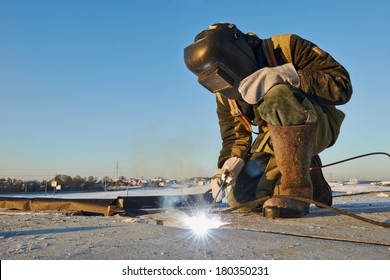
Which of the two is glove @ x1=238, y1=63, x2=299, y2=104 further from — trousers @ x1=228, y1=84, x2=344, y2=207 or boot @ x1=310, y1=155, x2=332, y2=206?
boot @ x1=310, y1=155, x2=332, y2=206

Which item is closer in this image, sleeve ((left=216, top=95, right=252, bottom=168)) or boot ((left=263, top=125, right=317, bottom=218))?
boot ((left=263, top=125, right=317, bottom=218))

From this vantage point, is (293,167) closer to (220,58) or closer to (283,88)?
(283,88)

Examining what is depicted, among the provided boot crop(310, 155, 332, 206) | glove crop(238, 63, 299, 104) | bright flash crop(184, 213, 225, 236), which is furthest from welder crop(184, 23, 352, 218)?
bright flash crop(184, 213, 225, 236)

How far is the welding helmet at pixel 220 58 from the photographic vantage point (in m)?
1.56

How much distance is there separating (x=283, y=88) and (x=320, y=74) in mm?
242

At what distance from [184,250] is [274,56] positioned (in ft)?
4.47

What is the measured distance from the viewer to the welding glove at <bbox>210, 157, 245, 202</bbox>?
192 centimetres

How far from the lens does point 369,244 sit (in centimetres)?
81

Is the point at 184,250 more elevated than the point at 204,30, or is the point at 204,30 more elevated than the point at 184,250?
the point at 204,30

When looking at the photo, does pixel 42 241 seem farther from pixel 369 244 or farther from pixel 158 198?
pixel 158 198

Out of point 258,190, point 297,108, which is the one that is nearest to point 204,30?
point 297,108

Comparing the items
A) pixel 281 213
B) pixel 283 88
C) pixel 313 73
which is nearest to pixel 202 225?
pixel 281 213

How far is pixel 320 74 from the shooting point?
159 cm

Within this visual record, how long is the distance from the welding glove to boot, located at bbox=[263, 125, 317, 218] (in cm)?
44
